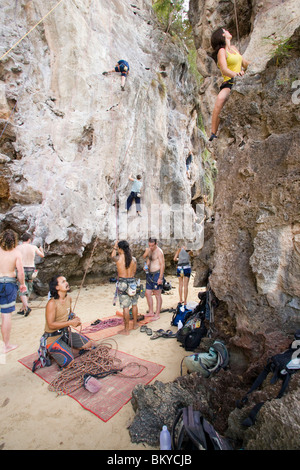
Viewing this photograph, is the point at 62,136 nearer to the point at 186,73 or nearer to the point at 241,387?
the point at 241,387

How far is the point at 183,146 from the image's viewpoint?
12727 mm

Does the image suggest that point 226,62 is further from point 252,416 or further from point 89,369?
point 89,369

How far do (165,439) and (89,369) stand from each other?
156 centimetres

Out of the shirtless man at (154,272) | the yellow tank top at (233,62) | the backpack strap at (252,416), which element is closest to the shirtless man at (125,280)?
the shirtless man at (154,272)

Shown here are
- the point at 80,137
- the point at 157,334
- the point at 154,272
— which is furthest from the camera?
the point at 80,137

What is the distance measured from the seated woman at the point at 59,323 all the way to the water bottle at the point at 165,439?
1.76 metres

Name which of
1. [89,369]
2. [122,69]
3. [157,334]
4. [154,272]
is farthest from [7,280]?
[122,69]

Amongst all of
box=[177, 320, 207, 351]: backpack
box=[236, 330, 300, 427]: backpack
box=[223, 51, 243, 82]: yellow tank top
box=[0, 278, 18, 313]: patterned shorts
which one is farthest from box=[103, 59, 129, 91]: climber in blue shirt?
box=[236, 330, 300, 427]: backpack

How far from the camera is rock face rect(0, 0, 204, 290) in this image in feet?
24.8

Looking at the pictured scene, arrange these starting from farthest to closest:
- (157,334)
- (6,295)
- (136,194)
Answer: (136,194), (157,334), (6,295)

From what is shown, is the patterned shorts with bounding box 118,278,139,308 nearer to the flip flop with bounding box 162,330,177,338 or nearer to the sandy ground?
the sandy ground

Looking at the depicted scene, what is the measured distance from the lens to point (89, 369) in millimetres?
3148

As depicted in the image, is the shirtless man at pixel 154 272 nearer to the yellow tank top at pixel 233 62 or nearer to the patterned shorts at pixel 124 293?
the patterned shorts at pixel 124 293
